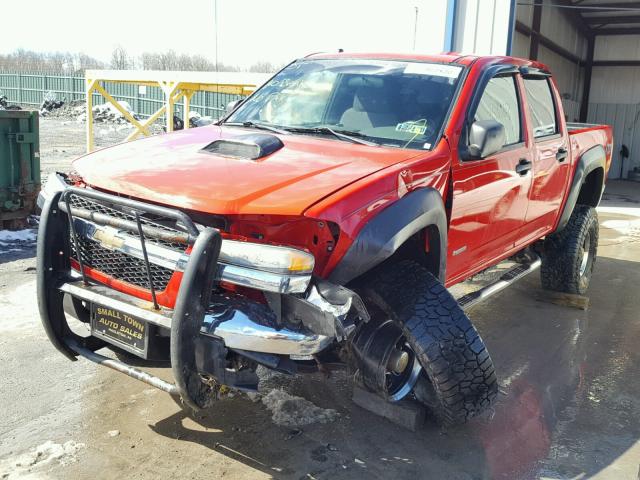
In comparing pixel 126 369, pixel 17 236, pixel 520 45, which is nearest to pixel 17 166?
pixel 17 236

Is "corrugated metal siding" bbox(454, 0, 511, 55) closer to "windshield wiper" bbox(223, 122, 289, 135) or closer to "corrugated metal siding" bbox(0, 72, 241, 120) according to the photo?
"windshield wiper" bbox(223, 122, 289, 135)

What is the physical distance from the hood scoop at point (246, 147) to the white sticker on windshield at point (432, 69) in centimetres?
115

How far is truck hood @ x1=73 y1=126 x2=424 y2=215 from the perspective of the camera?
2.79 metres

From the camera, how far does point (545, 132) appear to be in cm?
515

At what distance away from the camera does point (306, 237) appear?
287 centimetres

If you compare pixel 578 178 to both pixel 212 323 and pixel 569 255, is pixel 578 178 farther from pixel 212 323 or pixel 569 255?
pixel 212 323

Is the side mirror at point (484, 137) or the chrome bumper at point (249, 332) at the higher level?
the side mirror at point (484, 137)

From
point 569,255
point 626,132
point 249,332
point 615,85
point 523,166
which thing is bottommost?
point 569,255

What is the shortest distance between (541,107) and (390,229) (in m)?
2.81

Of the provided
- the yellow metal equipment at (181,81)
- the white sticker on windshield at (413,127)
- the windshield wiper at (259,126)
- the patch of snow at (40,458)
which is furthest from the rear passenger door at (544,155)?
the yellow metal equipment at (181,81)

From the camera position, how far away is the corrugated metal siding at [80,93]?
29797mm

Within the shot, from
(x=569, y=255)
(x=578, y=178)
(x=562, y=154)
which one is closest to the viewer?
(x=562, y=154)

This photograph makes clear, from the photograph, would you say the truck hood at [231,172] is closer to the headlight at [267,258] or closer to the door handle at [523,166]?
the headlight at [267,258]

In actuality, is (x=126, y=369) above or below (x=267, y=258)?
below
